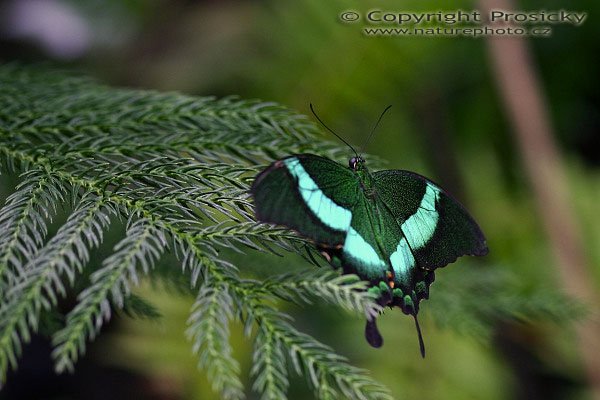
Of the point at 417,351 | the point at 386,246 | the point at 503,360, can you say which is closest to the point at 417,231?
the point at 386,246

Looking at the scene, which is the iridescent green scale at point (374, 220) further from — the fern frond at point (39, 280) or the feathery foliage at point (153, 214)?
the fern frond at point (39, 280)

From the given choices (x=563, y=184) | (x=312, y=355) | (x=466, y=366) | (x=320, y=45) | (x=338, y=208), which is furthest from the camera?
(x=320, y=45)

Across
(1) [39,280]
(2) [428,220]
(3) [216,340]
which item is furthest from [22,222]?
(2) [428,220]

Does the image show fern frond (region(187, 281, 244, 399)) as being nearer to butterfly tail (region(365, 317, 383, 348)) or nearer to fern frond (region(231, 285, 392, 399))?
fern frond (region(231, 285, 392, 399))

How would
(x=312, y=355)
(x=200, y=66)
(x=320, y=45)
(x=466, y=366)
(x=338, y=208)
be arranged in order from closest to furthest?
(x=312, y=355), (x=338, y=208), (x=466, y=366), (x=320, y=45), (x=200, y=66)

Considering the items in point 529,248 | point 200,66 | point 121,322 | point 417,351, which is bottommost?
point 121,322

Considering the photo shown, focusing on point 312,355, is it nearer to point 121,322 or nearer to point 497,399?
point 497,399

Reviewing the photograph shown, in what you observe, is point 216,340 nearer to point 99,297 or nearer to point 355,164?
point 99,297
